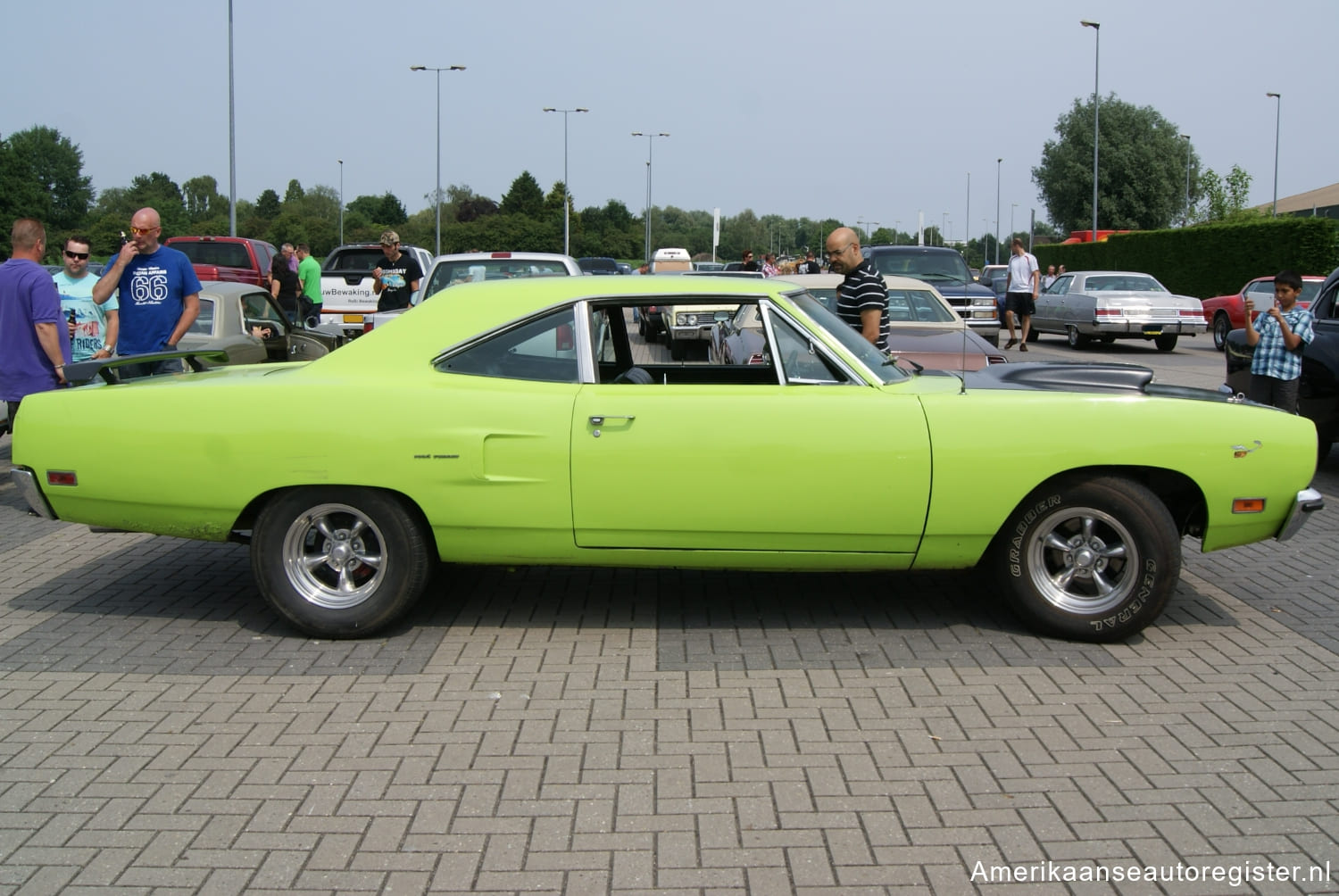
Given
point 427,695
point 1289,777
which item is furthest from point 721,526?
point 1289,777

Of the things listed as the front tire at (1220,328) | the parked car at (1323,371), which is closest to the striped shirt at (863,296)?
the parked car at (1323,371)

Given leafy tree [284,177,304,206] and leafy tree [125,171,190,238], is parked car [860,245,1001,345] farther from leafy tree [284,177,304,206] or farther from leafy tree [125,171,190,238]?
leafy tree [284,177,304,206]

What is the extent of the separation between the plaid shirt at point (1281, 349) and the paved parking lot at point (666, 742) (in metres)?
2.88

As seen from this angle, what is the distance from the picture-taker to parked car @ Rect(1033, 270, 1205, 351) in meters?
21.7

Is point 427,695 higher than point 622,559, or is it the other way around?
point 622,559

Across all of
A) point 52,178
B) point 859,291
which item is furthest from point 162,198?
point 859,291

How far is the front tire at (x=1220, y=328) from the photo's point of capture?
23781 millimetres

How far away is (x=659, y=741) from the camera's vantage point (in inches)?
160

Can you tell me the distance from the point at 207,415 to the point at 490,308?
4.23 feet

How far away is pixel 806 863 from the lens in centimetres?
324

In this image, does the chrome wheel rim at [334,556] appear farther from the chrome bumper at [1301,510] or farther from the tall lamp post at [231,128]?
the tall lamp post at [231,128]

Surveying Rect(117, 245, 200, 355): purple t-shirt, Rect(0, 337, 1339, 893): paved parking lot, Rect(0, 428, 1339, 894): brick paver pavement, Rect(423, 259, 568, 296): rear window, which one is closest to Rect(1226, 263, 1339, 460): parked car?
Rect(0, 337, 1339, 893): paved parking lot

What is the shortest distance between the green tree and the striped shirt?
66.4 metres

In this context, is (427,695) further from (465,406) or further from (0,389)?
(0,389)
